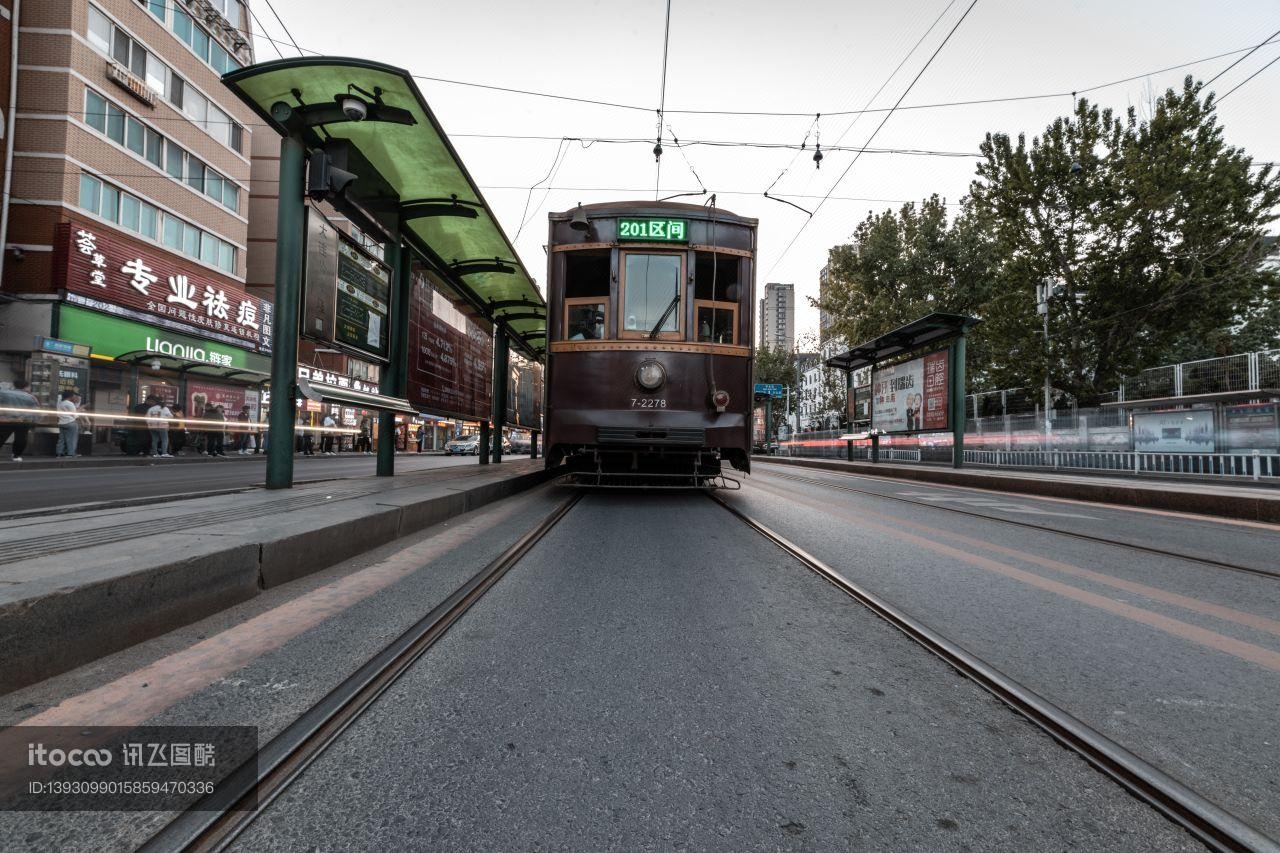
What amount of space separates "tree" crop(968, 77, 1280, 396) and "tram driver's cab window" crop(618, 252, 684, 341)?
16416 millimetres

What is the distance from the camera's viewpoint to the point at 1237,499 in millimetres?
7266

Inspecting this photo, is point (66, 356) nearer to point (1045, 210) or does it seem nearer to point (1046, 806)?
point (1046, 806)

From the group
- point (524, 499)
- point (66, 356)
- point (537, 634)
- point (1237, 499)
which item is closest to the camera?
point (537, 634)

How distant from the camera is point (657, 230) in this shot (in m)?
7.59

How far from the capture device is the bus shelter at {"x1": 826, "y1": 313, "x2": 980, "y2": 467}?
46.4 feet

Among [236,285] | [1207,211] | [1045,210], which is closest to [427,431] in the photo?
[236,285]

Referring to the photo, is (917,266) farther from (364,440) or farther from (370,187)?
(364,440)

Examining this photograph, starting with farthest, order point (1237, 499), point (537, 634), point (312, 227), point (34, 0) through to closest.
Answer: point (34, 0) < point (1237, 499) < point (312, 227) < point (537, 634)

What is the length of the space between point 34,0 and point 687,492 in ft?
90.0

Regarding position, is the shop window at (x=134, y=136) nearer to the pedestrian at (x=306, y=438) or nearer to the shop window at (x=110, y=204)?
the shop window at (x=110, y=204)

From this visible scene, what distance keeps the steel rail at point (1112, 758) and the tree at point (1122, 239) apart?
2043 cm

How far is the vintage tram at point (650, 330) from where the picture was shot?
741cm

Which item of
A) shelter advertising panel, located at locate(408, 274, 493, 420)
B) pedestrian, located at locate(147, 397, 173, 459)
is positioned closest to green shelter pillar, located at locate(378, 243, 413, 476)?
shelter advertising panel, located at locate(408, 274, 493, 420)

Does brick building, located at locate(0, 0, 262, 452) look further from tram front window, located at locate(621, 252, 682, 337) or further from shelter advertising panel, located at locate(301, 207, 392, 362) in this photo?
tram front window, located at locate(621, 252, 682, 337)
